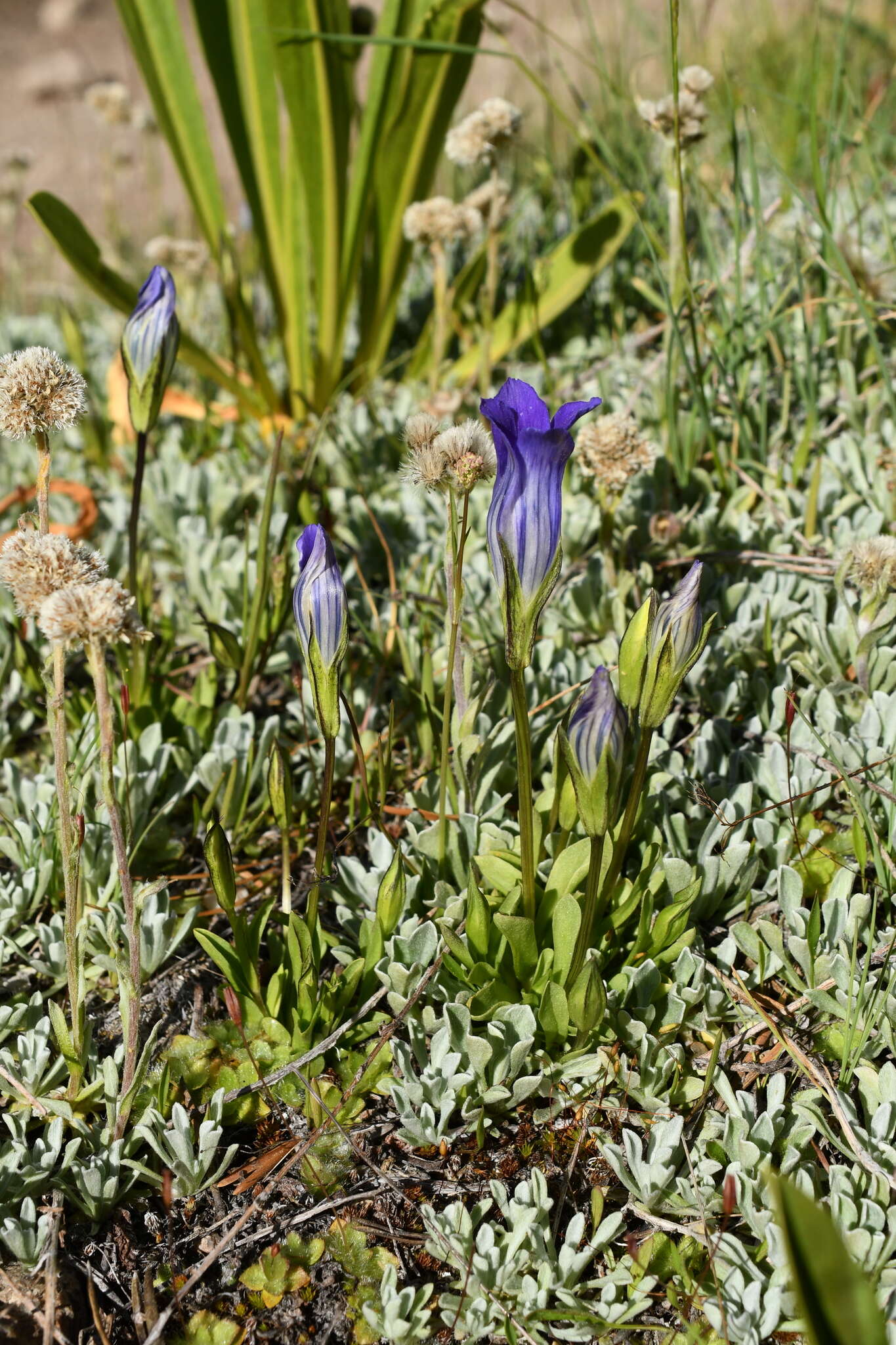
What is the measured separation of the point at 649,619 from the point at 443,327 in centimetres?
221

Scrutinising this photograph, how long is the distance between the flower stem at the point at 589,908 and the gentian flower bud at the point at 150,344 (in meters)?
1.18

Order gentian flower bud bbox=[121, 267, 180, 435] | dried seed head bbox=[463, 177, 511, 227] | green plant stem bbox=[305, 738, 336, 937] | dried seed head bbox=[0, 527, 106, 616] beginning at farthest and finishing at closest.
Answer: dried seed head bbox=[463, 177, 511, 227]
gentian flower bud bbox=[121, 267, 180, 435]
green plant stem bbox=[305, 738, 336, 937]
dried seed head bbox=[0, 527, 106, 616]

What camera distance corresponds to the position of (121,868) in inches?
52.9

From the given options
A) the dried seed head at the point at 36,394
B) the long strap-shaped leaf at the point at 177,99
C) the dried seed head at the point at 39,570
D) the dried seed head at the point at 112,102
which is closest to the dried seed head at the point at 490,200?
the long strap-shaped leaf at the point at 177,99

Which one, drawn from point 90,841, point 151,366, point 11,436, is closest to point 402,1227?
point 90,841

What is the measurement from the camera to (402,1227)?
1461 mm

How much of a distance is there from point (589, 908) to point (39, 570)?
875mm

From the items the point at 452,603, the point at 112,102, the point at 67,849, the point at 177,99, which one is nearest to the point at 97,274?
the point at 177,99

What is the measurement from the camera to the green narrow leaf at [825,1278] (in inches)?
33.0

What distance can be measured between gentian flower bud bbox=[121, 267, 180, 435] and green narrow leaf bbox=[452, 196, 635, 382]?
56.3 inches

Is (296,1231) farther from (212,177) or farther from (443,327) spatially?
(212,177)

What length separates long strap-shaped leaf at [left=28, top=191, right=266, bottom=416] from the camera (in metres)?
2.73

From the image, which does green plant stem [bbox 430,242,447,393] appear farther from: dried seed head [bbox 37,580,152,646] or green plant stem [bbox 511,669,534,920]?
dried seed head [bbox 37,580,152,646]

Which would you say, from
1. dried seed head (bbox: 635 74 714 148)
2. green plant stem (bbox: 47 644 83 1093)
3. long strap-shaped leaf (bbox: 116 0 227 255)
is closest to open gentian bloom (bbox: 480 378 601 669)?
green plant stem (bbox: 47 644 83 1093)
